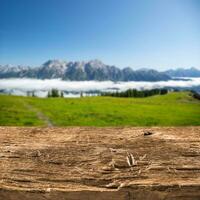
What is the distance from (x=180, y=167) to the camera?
1998 millimetres

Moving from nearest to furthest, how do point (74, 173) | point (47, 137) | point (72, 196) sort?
point (72, 196) → point (74, 173) → point (47, 137)

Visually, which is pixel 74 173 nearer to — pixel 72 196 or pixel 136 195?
pixel 72 196

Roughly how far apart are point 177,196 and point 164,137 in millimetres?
915

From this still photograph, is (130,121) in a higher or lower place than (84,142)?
lower

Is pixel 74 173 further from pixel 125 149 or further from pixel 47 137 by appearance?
pixel 47 137

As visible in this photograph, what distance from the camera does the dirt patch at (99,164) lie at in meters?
1.73

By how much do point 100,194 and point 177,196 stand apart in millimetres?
384

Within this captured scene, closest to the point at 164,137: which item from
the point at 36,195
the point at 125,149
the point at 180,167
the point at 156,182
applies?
the point at 125,149

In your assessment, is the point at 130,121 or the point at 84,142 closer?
the point at 84,142

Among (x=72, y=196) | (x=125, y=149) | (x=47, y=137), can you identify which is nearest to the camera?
(x=72, y=196)

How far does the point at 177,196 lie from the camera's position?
1.74 meters

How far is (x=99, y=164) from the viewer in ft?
6.63

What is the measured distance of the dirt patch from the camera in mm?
1731

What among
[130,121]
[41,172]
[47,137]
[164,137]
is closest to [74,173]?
[41,172]
